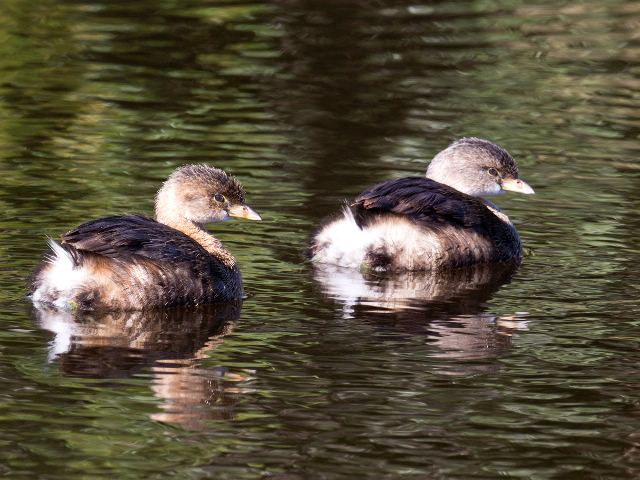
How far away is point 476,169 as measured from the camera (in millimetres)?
10555

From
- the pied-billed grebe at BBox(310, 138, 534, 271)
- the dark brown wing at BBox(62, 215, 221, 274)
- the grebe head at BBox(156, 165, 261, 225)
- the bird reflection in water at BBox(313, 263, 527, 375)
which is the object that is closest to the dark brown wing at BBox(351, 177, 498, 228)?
the pied-billed grebe at BBox(310, 138, 534, 271)

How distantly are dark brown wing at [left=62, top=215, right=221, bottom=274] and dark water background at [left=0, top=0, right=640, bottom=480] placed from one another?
31cm

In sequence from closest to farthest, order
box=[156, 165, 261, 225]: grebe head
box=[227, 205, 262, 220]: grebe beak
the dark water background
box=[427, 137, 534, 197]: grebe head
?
the dark water background, box=[156, 165, 261, 225]: grebe head, box=[227, 205, 262, 220]: grebe beak, box=[427, 137, 534, 197]: grebe head

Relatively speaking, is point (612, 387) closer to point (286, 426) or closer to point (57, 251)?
point (286, 426)

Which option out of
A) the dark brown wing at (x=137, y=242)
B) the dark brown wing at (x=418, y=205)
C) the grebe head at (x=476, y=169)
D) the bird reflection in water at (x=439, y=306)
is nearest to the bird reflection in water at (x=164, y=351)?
the dark brown wing at (x=137, y=242)

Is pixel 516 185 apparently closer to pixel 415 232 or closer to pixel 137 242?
pixel 415 232

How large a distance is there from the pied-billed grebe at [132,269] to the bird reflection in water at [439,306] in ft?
2.26

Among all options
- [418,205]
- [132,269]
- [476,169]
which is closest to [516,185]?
[476,169]

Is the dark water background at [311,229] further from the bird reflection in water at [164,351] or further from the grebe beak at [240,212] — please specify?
the grebe beak at [240,212]

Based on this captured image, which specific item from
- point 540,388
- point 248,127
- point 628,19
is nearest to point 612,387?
point 540,388

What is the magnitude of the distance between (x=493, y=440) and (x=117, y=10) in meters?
12.0

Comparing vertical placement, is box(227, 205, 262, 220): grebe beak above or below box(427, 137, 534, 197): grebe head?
below

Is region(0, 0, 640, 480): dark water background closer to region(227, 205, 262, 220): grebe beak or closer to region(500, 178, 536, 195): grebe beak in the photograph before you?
region(500, 178, 536, 195): grebe beak

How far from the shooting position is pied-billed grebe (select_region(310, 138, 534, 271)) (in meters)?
9.41
